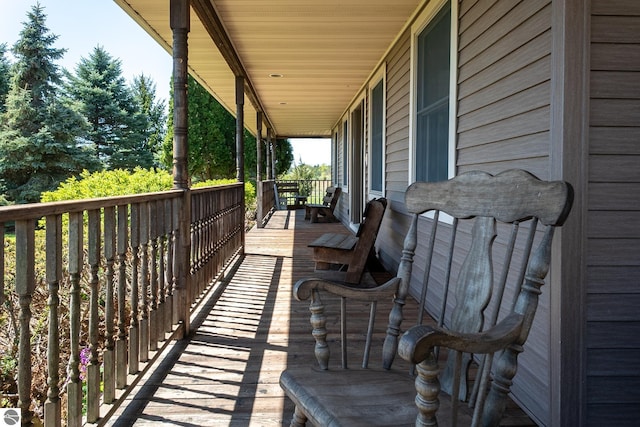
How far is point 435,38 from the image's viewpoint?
3.57 m

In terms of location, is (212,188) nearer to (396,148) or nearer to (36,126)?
(396,148)

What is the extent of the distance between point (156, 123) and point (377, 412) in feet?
110

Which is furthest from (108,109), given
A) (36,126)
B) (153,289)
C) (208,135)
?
(153,289)

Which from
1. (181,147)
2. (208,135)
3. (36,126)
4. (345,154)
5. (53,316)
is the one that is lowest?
(53,316)

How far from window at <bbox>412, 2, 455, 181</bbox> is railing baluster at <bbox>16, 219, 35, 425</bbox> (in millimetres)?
2354

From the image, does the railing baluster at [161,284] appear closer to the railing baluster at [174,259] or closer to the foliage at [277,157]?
the railing baluster at [174,259]

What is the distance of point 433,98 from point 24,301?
2.96 m

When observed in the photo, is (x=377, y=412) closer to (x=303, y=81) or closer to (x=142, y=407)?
(x=142, y=407)

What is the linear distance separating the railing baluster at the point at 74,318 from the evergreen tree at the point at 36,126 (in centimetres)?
1926

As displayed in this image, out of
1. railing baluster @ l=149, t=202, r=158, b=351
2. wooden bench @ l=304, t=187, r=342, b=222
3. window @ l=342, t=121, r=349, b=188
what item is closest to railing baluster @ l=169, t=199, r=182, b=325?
railing baluster @ l=149, t=202, r=158, b=351

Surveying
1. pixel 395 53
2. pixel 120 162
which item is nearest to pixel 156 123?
pixel 120 162

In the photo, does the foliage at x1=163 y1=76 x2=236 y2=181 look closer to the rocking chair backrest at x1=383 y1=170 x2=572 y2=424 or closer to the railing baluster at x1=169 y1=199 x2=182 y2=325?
the railing baluster at x1=169 y1=199 x2=182 y2=325

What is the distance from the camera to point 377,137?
6.14m

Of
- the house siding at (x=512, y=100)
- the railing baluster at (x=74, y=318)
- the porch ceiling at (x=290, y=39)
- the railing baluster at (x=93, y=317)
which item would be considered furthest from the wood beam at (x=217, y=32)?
the railing baluster at (x=74, y=318)
